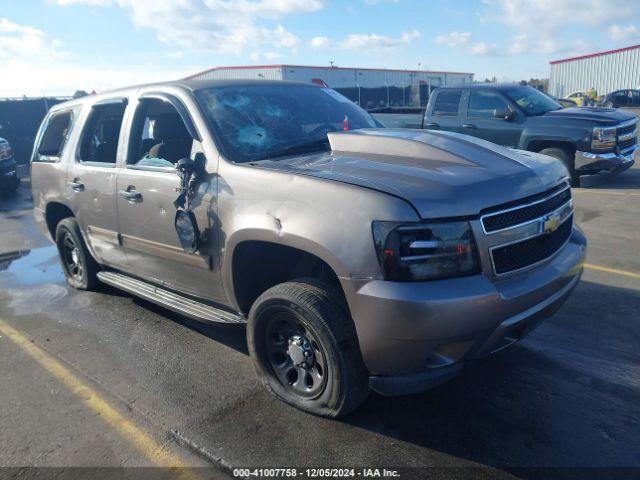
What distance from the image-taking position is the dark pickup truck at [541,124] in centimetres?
890

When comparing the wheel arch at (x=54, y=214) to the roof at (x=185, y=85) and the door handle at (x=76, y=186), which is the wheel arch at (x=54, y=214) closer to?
the door handle at (x=76, y=186)

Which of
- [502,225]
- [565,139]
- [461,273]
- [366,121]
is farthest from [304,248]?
[565,139]

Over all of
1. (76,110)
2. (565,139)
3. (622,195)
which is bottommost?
(622,195)

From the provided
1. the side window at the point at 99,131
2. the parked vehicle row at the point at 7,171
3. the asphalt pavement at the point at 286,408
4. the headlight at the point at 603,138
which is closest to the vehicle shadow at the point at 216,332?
the asphalt pavement at the point at 286,408

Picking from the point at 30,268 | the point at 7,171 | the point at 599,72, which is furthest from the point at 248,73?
the point at 599,72

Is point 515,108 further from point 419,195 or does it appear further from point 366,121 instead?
point 419,195

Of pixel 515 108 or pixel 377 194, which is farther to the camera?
pixel 515 108

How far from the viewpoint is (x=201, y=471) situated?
2695 millimetres

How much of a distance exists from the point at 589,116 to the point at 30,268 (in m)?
8.97

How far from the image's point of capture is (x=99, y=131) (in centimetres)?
495

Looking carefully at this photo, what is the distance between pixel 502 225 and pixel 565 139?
24.1 feet

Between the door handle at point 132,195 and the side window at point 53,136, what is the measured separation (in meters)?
1.79

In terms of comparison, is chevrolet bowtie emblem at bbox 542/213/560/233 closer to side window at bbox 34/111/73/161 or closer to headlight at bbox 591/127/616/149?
side window at bbox 34/111/73/161

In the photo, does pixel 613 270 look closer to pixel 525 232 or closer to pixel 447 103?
pixel 525 232
